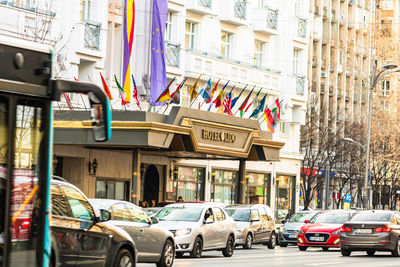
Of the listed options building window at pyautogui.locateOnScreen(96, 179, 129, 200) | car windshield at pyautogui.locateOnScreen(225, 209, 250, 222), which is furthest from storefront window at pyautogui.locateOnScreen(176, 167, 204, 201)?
car windshield at pyautogui.locateOnScreen(225, 209, 250, 222)

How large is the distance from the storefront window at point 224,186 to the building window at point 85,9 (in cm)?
1308

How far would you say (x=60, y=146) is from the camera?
40.3 m

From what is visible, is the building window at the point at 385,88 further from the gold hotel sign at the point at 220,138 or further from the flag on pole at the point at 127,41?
the flag on pole at the point at 127,41

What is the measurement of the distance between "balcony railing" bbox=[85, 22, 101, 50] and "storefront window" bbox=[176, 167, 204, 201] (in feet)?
32.2

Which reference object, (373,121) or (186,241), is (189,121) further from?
(373,121)

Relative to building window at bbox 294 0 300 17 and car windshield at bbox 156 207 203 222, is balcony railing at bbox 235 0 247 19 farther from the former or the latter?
car windshield at bbox 156 207 203 222

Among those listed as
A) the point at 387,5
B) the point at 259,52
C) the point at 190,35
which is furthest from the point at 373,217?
the point at 387,5

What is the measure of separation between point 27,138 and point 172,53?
1498 inches

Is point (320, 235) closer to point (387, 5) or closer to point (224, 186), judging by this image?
point (224, 186)

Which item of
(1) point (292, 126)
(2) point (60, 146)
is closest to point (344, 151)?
(1) point (292, 126)

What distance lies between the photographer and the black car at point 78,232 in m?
13.2

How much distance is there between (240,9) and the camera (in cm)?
5397

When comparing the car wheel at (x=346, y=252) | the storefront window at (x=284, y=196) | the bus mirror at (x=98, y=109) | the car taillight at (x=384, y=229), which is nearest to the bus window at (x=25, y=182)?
the bus mirror at (x=98, y=109)

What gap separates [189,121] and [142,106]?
5636 millimetres
